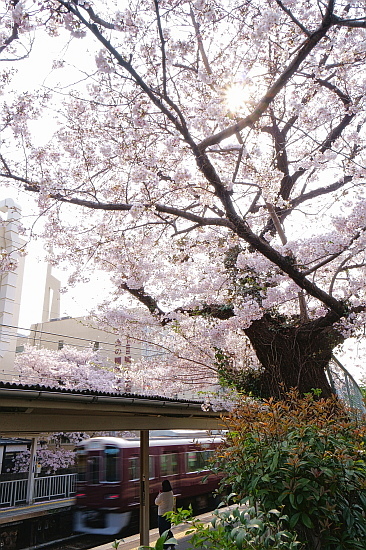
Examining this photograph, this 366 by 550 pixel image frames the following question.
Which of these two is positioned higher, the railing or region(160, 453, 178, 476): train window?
region(160, 453, 178, 476): train window

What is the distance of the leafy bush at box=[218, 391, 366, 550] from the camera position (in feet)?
9.40

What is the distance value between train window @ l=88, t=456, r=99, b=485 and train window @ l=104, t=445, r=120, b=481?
0.24 meters

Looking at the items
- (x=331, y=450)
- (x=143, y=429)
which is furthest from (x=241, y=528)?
(x=143, y=429)

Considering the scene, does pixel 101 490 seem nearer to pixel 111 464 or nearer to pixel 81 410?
pixel 111 464

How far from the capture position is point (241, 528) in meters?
2.27

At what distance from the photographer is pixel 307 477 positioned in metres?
2.98

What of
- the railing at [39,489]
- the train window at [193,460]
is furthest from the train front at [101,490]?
the train window at [193,460]

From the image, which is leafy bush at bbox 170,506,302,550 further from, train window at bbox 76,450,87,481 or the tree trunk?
train window at bbox 76,450,87,481

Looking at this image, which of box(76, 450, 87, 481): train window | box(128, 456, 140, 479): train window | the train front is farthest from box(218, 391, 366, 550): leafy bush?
Result: box(76, 450, 87, 481): train window

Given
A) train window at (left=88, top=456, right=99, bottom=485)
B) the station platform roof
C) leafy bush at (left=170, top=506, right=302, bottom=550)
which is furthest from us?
train window at (left=88, top=456, right=99, bottom=485)

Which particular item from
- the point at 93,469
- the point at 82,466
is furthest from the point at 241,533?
the point at 82,466

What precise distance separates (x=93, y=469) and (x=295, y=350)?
632 centimetres

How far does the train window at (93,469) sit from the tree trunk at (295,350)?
524 cm

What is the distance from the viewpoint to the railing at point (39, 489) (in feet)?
41.4
